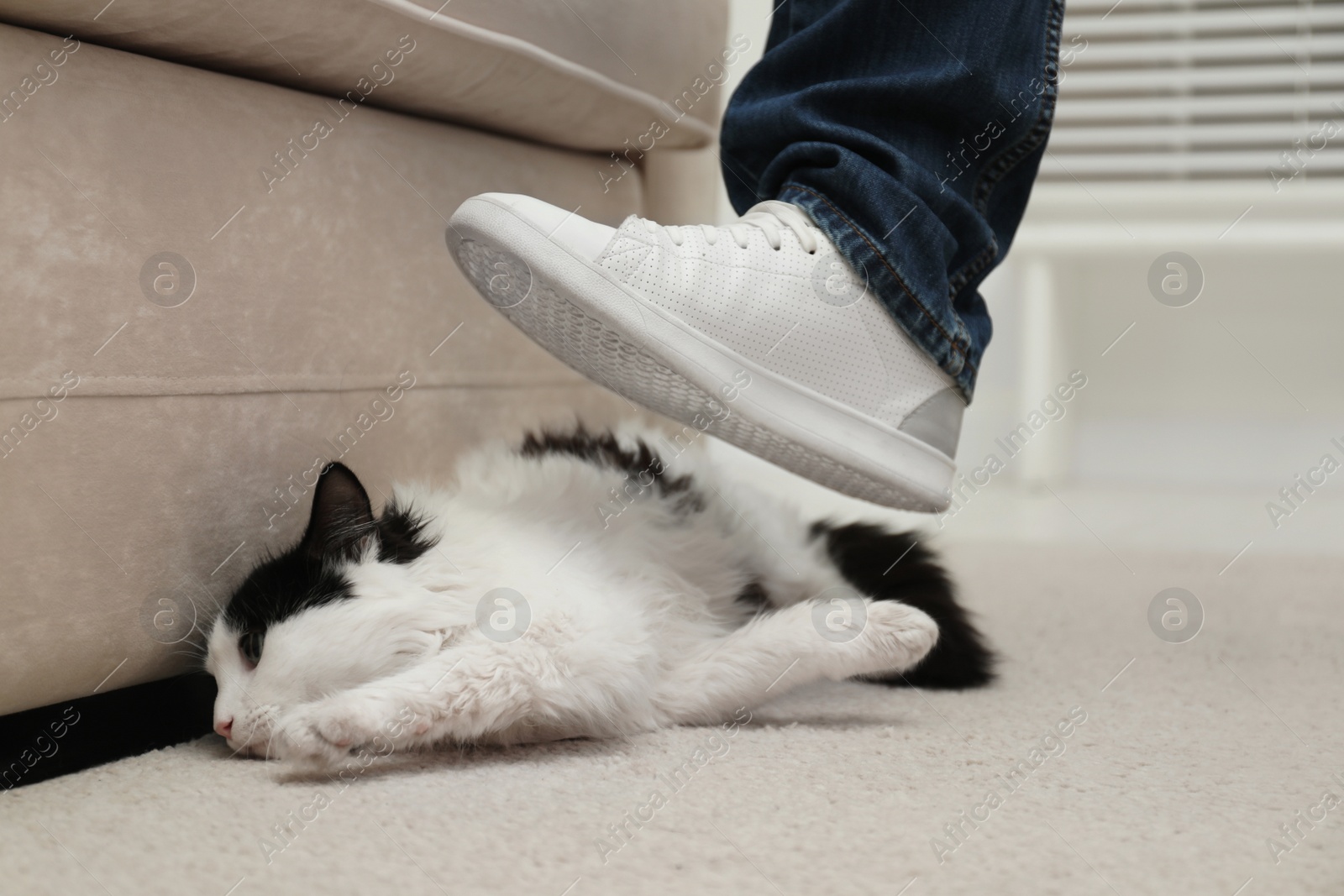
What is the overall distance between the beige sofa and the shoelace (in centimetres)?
29

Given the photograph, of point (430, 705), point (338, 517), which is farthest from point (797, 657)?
point (338, 517)

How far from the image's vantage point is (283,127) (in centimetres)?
100

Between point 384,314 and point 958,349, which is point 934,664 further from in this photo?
point 384,314

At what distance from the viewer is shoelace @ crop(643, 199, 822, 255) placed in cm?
100

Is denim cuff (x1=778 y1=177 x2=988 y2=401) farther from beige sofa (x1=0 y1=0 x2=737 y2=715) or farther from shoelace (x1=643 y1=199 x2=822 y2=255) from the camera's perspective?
beige sofa (x1=0 y1=0 x2=737 y2=715)

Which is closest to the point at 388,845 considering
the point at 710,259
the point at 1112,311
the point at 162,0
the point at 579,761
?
the point at 579,761

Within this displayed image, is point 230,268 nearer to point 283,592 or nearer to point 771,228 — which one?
point 283,592

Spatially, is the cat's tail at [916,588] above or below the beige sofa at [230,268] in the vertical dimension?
below

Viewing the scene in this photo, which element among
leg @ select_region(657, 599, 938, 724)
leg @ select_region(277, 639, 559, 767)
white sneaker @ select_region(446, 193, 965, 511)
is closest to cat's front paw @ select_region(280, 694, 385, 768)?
leg @ select_region(277, 639, 559, 767)

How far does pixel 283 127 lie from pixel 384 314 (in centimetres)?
21

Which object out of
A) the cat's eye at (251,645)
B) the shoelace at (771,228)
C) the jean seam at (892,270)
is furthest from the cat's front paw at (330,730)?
the jean seam at (892,270)

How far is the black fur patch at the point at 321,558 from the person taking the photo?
0.92 meters

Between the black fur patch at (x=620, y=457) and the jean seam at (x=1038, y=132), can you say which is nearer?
the jean seam at (x=1038, y=132)

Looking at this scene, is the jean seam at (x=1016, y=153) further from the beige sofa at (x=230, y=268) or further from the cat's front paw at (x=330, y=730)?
the cat's front paw at (x=330, y=730)
